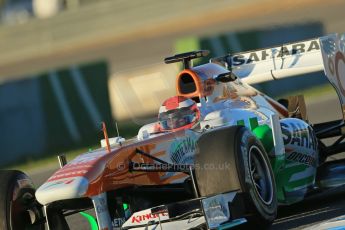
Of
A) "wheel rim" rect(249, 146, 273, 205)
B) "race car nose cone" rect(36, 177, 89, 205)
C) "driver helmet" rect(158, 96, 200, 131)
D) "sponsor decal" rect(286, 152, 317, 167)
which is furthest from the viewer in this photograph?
"sponsor decal" rect(286, 152, 317, 167)

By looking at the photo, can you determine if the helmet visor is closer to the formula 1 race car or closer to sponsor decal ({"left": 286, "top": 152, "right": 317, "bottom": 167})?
the formula 1 race car

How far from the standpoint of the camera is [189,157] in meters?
7.08

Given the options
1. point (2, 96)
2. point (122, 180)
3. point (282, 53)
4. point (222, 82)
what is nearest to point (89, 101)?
point (2, 96)

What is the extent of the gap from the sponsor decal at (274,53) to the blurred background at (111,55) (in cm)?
101

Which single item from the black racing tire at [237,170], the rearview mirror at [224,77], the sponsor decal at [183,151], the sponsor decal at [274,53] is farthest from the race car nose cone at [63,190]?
the sponsor decal at [274,53]

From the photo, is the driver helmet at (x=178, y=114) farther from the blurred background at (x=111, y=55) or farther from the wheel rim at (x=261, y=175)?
the wheel rim at (x=261, y=175)

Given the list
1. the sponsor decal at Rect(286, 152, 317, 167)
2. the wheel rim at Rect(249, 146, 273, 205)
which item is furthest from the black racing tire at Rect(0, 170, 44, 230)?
the sponsor decal at Rect(286, 152, 317, 167)

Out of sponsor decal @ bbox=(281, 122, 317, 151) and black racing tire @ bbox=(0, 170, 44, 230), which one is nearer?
black racing tire @ bbox=(0, 170, 44, 230)

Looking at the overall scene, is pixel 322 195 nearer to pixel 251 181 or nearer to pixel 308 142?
pixel 308 142

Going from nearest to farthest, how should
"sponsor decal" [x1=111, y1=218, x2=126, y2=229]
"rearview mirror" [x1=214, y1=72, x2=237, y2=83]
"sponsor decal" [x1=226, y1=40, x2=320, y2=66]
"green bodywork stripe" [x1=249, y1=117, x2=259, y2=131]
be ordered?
"sponsor decal" [x1=111, y1=218, x2=126, y2=229] → "green bodywork stripe" [x1=249, y1=117, x2=259, y2=131] → "rearview mirror" [x1=214, y1=72, x2=237, y2=83] → "sponsor decal" [x1=226, y1=40, x2=320, y2=66]

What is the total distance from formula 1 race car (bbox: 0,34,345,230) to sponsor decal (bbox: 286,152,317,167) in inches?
0.5

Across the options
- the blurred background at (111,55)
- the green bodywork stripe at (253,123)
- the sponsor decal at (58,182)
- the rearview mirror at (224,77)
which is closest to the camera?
the sponsor decal at (58,182)

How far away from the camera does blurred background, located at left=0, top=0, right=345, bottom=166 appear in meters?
15.4

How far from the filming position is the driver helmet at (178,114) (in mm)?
7301
